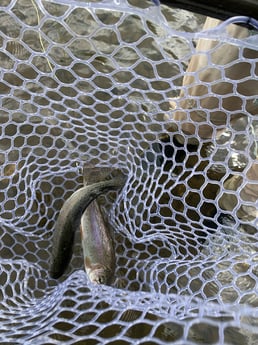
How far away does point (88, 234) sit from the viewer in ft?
6.49

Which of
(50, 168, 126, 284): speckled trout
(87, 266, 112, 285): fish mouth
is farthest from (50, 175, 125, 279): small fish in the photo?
(87, 266, 112, 285): fish mouth

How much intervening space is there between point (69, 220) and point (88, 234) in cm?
23

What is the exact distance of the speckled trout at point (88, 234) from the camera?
1780 millimetres

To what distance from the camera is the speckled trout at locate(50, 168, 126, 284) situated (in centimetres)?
178

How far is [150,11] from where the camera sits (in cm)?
99

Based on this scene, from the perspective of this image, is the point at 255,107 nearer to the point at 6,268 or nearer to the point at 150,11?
the point at 150,11

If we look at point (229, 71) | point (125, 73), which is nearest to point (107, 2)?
point (229, 71)

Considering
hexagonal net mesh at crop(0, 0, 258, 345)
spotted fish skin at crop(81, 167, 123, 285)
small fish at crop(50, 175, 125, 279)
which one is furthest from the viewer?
spotted fish skin at crop(81, 167, 123, 285)

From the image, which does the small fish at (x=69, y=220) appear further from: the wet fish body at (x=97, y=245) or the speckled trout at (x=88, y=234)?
the wet fish body at (x=97, y=245)

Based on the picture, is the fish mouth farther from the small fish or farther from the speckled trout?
the small fish

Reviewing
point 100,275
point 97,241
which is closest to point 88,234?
point 97,241

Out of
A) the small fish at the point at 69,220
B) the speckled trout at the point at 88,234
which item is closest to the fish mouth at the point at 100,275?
the speckled trout at the point at 88,234

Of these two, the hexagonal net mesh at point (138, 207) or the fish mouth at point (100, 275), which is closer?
the hexagonal net mesh at point (138, 207)

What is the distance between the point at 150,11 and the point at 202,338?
1.62m
